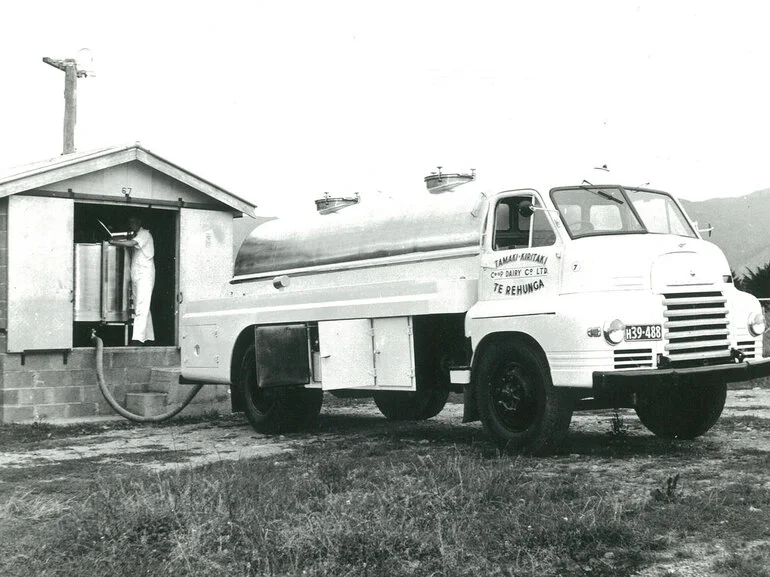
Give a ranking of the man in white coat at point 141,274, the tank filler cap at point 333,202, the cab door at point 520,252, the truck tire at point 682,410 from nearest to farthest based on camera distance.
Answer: the cab door at point 520,252 < the truck tire at point 682,410 < the tank filler cap at point 333,202 < the man in white coat at point 141,274

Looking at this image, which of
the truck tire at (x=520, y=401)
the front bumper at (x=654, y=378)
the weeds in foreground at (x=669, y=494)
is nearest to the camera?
the weeds in foreground at (x=669, y=494)

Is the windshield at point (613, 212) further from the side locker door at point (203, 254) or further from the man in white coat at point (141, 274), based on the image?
the man in white coat at point (141, 274)

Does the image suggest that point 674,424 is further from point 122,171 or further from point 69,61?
point 69,61

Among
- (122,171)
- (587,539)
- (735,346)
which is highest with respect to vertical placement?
(122,171)

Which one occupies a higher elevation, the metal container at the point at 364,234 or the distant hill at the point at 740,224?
the distant hill at the point at 740,224

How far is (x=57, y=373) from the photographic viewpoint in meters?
13.9

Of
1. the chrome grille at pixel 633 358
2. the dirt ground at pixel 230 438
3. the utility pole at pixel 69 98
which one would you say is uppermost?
the utility pole at pixel 69 98

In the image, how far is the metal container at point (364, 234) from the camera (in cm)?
1057

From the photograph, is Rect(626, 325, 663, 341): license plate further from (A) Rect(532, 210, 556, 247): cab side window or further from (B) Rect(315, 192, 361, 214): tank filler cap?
(B) Rect(315, 192, 361, 214): tank filler cap

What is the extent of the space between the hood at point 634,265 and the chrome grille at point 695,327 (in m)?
0.13

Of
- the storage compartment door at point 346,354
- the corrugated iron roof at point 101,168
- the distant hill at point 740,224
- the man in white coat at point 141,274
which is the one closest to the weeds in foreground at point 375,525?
the storage compartment door at point 346,354

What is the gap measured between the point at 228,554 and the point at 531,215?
200 inches

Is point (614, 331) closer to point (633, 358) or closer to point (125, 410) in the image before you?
point (633, 358)

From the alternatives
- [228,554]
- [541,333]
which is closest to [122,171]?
[541,333]
